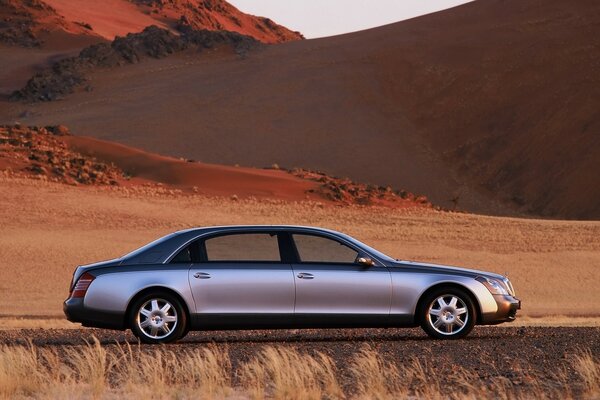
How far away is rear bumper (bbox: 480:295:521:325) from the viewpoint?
575 inches

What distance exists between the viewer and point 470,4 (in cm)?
10756

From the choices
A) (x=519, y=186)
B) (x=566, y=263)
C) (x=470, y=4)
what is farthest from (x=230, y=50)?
(x=566, y=263)

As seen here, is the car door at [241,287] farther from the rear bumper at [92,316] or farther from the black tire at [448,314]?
the black tire at [448,314]

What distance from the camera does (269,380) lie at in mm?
11164

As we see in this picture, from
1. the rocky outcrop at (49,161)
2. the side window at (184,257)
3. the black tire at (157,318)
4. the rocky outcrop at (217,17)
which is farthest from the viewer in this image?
the rocky outcrop at (217,17)

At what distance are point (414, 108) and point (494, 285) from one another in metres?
76.0

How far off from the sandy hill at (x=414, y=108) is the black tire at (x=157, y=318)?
56004 mm

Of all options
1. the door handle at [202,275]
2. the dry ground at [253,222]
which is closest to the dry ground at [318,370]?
the door handle at [202,275]

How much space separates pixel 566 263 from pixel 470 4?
7139 cm

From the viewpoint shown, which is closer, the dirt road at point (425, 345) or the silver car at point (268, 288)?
the dirt road at point (425, 345)

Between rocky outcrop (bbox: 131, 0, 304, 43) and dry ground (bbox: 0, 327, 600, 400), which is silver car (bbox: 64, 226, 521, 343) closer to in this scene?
dry ground (bbox: 0, 327, 600, 400)

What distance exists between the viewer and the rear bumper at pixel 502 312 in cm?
1461

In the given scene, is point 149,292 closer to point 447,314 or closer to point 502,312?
point 447,314

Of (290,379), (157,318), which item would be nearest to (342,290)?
(157,318)
